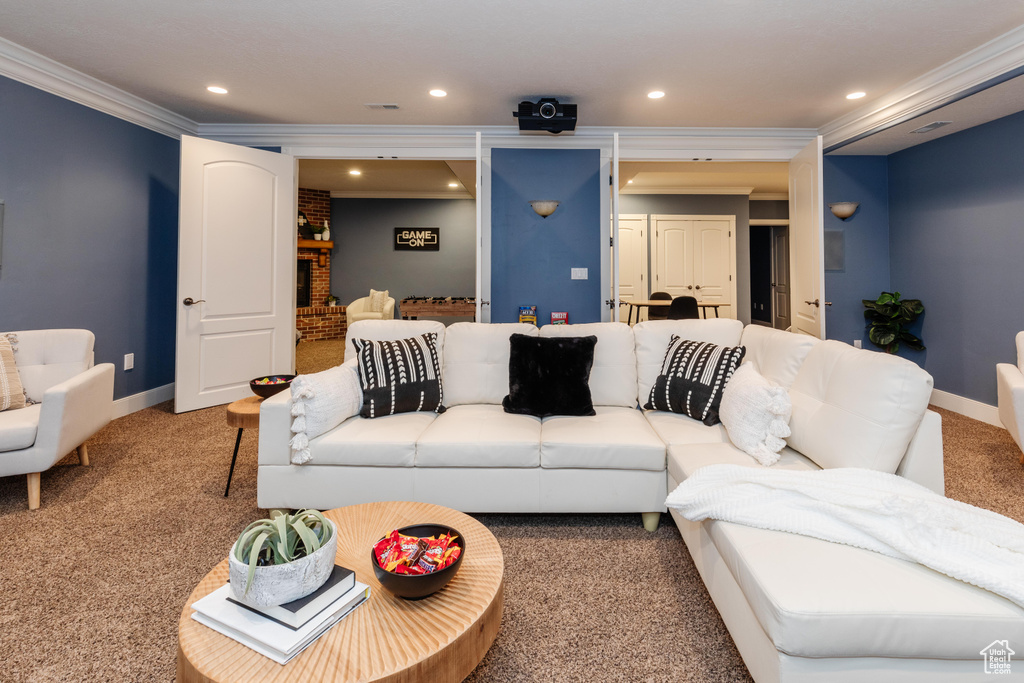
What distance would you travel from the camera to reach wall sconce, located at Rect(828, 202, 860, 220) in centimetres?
459

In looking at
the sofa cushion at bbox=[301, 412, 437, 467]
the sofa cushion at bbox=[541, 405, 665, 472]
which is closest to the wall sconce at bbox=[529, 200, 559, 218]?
the sofa cushion at bbox=[541, 405, 665, 472]

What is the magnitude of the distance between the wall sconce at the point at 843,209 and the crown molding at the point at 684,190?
2948 mm

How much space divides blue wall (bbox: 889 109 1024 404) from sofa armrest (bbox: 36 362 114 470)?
5979 millimetres

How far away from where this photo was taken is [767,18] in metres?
2.76

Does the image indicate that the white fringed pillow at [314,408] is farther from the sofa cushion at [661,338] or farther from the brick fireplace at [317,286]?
the brick fireplace at [317,286]

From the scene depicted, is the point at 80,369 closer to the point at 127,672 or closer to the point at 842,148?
the point at 127,672

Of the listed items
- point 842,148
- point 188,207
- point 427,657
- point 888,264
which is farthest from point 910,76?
point 188,207

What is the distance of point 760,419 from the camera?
194cm

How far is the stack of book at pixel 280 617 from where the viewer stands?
0.97 meters

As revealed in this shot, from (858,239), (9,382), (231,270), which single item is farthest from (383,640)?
(858,239)

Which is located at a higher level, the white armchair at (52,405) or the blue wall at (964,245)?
the blue wall at (964,245)

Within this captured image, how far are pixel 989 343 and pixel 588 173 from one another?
137 inches

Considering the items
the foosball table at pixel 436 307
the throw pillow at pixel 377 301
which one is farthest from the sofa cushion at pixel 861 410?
the throw pillow at pixel 377 301

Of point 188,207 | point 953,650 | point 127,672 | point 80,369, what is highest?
point 188,207
